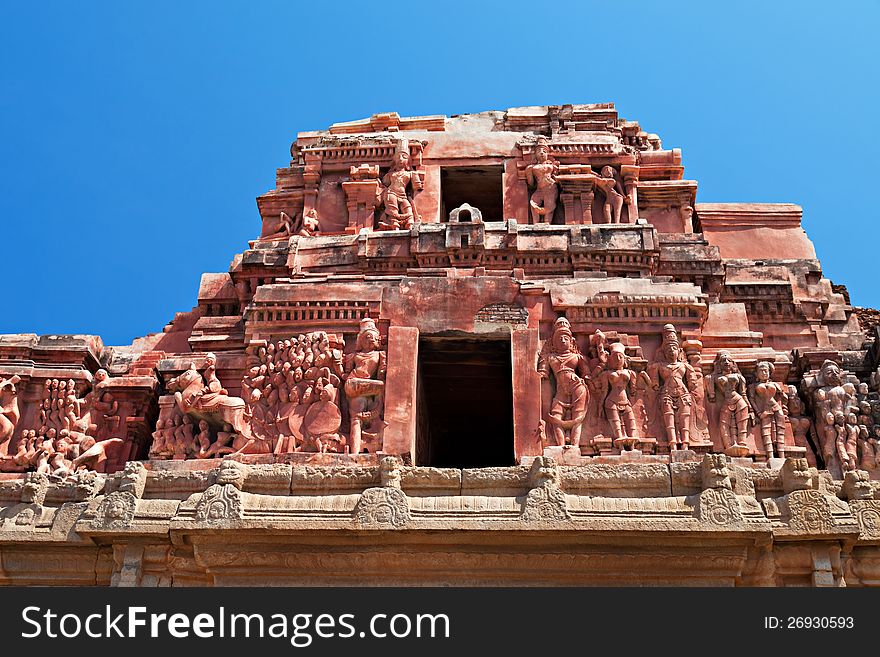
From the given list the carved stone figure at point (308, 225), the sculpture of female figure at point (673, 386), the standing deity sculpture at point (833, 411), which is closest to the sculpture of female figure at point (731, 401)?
the sculpture of female figure at point (673, 386)

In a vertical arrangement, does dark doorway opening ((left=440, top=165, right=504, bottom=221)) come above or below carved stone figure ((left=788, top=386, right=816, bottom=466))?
above

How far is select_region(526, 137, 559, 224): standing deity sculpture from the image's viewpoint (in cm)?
1820

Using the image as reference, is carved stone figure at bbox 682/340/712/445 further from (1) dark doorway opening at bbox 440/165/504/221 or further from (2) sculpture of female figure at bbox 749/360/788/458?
(1) dark doorway opening at bbox 440/165/504/221

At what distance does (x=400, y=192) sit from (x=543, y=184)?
2.55 meters

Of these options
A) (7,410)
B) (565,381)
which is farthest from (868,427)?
(7,410)

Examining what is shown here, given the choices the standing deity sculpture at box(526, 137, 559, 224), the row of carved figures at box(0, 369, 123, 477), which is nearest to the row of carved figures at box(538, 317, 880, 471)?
the standing deity sculpture at box(526, 137, 559, 224)

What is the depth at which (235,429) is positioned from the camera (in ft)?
45.6

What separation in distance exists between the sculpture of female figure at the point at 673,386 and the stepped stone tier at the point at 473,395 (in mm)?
35

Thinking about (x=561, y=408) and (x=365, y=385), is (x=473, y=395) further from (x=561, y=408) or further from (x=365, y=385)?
(x=365, y=385)

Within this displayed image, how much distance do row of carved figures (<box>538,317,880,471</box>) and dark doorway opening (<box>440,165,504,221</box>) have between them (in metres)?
5.43

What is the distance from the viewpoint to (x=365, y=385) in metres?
14.0

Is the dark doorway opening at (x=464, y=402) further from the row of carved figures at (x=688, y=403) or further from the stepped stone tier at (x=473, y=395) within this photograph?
the row of carved figures at (x=688, y=403)

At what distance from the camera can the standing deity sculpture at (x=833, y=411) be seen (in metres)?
13.8
